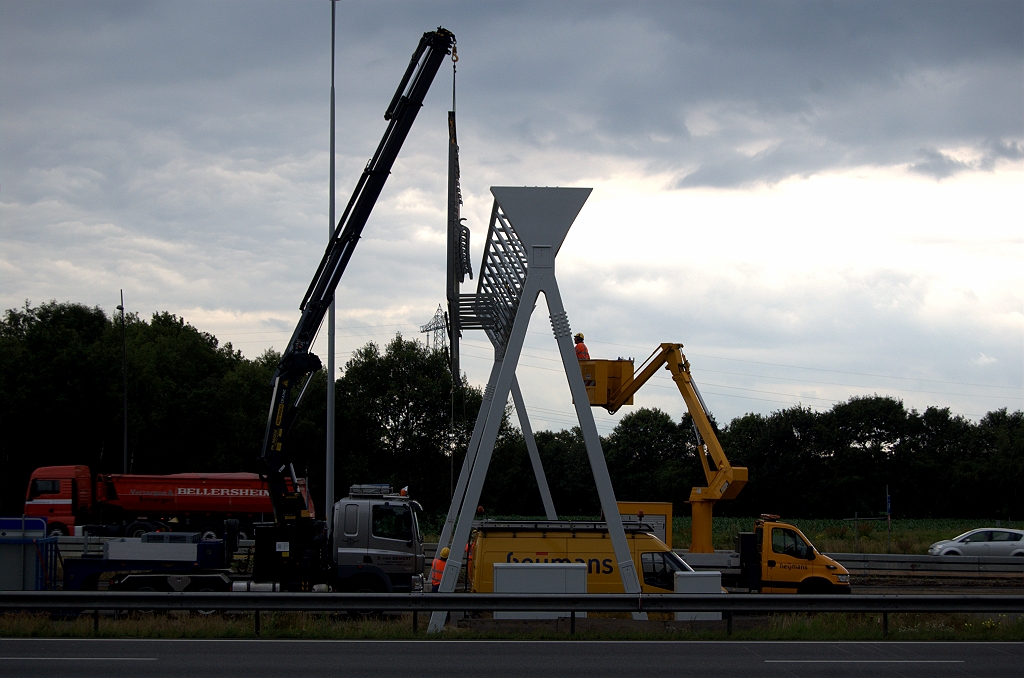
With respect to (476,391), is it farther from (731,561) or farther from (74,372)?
(731,561)

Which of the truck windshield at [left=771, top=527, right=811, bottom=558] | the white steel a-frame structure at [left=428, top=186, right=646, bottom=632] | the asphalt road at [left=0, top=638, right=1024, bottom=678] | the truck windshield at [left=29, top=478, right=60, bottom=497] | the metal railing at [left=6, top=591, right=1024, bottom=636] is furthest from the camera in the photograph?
the truck windshield at [left=29, top=478, right=60, bottom=497]

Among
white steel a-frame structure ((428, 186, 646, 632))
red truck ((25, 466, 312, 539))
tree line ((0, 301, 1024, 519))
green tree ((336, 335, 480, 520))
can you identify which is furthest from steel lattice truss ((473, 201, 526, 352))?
green tree ((336, 335, 480, 520))

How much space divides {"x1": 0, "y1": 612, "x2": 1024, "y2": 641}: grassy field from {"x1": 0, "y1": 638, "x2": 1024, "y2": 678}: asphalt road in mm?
400

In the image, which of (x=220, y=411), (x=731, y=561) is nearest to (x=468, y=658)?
(x=731, y=561)

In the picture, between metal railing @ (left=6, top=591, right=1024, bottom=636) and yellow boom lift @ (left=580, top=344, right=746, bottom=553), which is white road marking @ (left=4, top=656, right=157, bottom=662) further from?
yellow boom lift @ (left=580, top=344, right=746, bottom=553)

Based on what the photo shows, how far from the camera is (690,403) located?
2328cm

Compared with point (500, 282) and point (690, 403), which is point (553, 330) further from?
point (690, 403)

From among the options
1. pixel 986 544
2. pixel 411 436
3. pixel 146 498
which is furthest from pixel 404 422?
pixel 986 544

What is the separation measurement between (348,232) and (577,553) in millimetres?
9373

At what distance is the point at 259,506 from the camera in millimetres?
36500

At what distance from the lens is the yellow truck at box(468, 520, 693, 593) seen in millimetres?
14758

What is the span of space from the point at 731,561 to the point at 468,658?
11994mm

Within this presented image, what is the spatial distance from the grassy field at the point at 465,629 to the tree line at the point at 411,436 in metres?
17.4

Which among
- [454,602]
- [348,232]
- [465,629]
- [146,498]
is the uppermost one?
[348,232]
